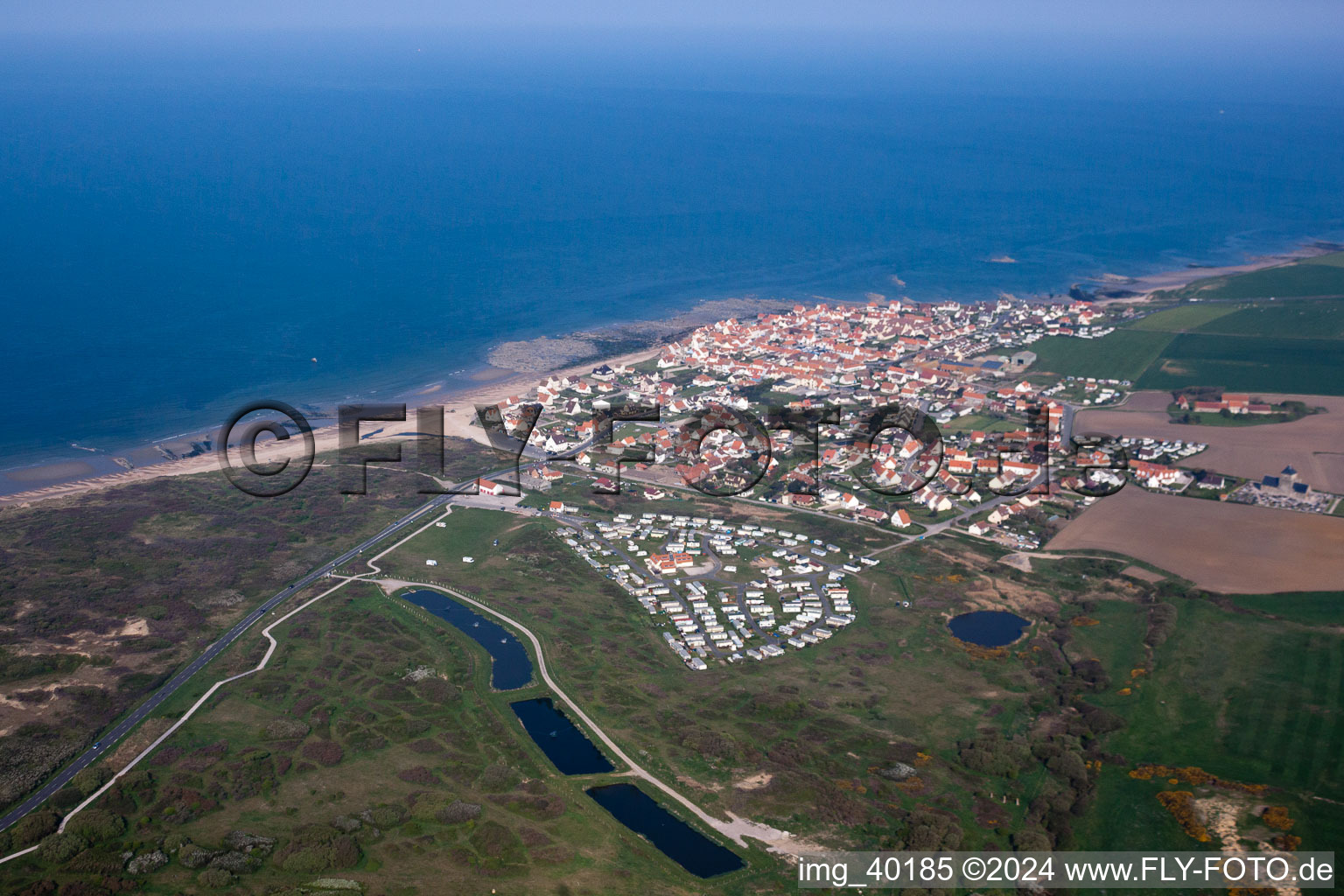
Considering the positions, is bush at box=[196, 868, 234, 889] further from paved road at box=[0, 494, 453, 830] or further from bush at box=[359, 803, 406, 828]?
paved road at box=[0, 494, 453, 830]

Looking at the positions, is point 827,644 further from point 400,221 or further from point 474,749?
point 400,221

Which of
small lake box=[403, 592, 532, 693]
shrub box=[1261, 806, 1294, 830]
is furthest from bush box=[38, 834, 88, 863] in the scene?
shrub box=[1261, 806, 1294, 830]

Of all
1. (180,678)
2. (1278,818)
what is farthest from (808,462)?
(180,678)

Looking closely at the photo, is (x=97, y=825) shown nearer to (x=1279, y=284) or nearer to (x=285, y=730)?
(x=285, y=730)

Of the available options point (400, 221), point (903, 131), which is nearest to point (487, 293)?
point (400, 221)

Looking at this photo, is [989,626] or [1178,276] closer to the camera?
[989,626]

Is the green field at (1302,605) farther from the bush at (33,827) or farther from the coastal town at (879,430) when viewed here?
the bush at (33,827)
